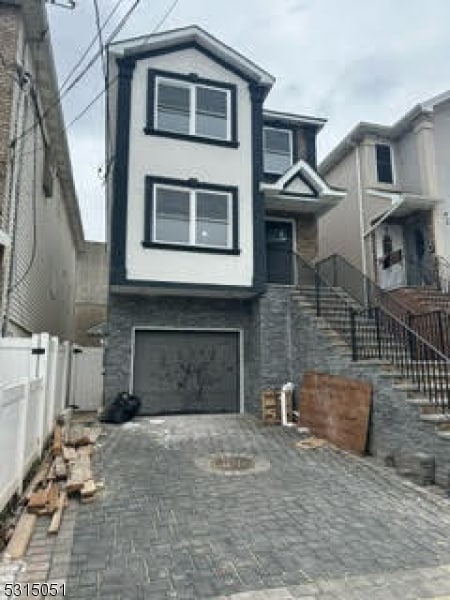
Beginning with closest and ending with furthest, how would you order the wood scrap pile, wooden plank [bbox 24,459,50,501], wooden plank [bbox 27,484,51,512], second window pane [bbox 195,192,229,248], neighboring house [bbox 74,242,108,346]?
1. the wood scrap pile
2. wooden plank [bbox 27,484,51,512]
3. wooden plank [bbox 24,459,50,501]
4. second window pane [bbox 195,192,229,248]
5. neighboring house [bbox 74,242,108,346]

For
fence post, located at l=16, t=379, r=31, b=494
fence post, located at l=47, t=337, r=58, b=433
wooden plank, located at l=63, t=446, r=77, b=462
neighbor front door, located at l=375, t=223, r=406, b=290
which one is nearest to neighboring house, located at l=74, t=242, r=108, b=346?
neighbor front door, located at l=375, t=223, r=406, b=290

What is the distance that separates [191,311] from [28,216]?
15.1ft

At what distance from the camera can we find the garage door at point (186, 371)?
1109cm

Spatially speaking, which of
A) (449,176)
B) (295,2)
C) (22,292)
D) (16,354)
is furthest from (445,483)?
(449,176)

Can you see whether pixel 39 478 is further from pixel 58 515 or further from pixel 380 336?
pixel 380 336

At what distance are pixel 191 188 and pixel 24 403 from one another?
7.10m

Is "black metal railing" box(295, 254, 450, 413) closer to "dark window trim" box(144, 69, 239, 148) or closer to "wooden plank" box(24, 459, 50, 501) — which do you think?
"dark window trim" box(144, 69, 239, 148)

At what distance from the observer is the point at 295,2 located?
6270 mm

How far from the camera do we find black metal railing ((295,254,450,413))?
6836 mm

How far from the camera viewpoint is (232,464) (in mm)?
6656

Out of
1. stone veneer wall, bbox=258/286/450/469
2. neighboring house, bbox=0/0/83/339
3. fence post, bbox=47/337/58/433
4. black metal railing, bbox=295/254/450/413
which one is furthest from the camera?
neighboring house, bbox=0/0/83/339

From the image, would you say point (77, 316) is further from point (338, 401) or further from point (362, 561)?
point (362, 561)

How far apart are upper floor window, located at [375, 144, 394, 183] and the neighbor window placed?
632 cm

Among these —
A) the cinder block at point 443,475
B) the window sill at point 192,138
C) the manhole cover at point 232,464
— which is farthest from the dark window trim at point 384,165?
the manhole cover at point 232,464
